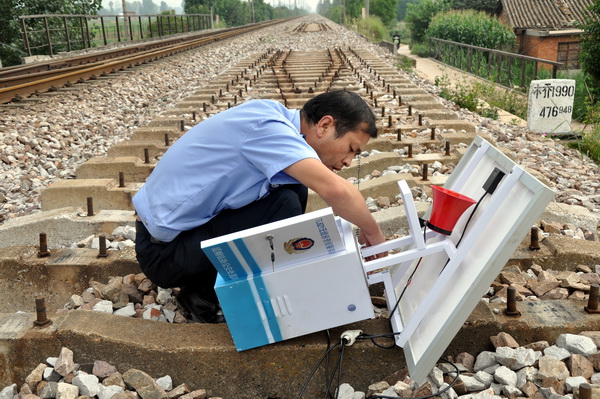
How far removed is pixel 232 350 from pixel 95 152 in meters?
5.14

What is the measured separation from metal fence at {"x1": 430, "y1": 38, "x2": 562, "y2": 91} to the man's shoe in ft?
32.1

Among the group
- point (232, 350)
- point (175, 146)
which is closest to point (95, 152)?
point (175, 146)

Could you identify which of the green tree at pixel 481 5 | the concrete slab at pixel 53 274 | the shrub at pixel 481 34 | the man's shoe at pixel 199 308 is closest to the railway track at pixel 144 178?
the concrete slab at pixel 53 274

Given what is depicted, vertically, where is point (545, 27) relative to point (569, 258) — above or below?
below

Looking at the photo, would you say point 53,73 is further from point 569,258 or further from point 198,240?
point 569,258

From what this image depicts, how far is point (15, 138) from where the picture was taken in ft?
23.0

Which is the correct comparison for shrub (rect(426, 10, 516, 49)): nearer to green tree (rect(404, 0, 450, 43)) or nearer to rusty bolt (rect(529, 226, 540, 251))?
green tree (rect(404, 0, 450, 43))

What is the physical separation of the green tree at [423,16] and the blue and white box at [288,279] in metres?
36.7

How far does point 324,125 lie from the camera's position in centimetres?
259

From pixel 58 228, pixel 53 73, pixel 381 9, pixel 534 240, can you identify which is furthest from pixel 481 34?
pixel 381 9

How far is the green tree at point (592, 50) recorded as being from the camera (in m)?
15.1

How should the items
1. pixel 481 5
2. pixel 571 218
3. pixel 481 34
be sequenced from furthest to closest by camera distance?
pixel 481 5 < pixel 481 34 < pixel 571 218

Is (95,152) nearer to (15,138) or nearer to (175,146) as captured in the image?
(15,138)

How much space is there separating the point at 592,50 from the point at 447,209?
14957 mm
